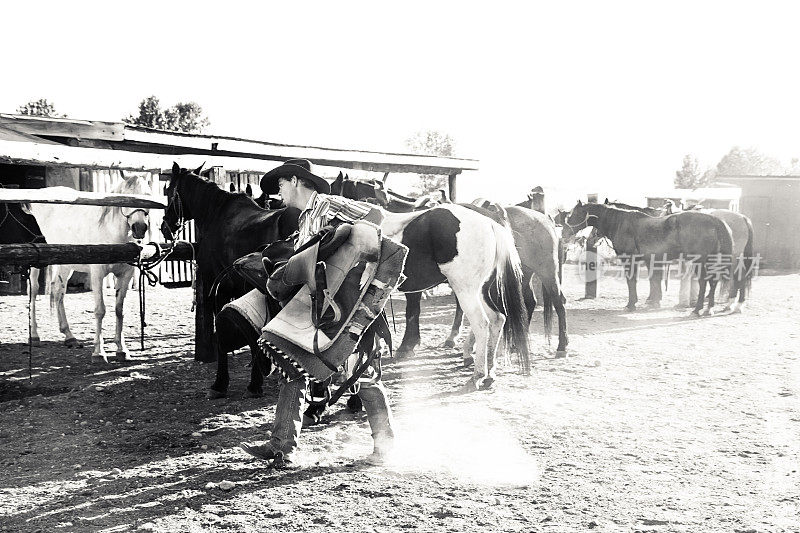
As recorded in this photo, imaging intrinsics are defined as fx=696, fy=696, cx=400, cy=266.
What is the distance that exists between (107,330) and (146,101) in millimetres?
Answer: 43669

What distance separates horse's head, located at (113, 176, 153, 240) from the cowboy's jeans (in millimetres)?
3931

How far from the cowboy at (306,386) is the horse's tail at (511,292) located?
9.01 ft

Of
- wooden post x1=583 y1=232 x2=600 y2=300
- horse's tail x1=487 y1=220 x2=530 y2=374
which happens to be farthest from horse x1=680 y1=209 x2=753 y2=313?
horse's tail x1=487 y1=220 x2=530 y2=374

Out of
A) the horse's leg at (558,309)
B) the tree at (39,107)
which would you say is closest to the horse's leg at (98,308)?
the horse's leg at (558,309)

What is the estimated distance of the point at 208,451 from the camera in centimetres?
504

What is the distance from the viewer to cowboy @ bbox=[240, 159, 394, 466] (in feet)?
14.7

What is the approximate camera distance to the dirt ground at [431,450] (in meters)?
3.91

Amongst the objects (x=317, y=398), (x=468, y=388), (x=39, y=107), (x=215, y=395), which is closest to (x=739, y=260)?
(x=468, y=388)

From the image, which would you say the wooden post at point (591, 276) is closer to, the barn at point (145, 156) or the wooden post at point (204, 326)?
the barn at point (145, 156)

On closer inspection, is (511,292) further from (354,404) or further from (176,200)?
A: (176,200)

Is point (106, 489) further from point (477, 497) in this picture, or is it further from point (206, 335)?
point (206, 335)

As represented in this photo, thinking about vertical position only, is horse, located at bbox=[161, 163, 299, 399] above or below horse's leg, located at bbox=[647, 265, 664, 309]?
above

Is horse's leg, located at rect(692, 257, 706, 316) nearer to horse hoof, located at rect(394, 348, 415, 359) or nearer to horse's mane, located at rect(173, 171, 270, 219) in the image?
horse hoof, located at rect(394, 348, 415, 359)

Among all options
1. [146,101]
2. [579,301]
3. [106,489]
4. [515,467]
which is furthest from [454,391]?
[146,101]
